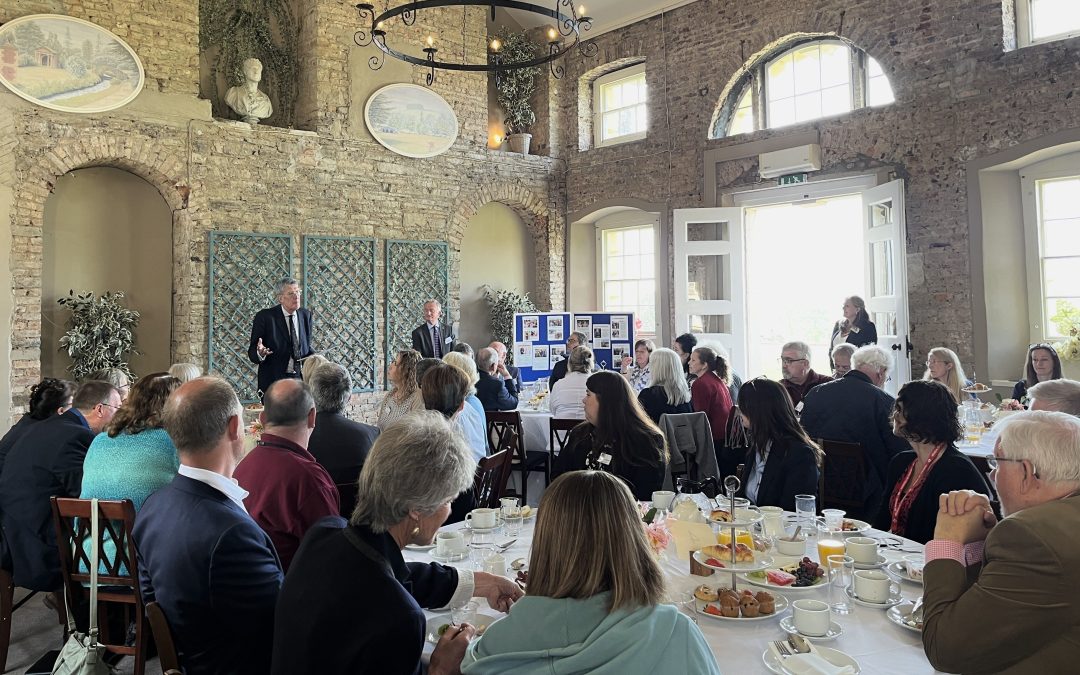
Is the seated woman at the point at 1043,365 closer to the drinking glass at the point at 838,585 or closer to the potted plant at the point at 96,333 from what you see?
the drinking glass at the point at 838,585

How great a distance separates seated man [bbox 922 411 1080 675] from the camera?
5.32 feet

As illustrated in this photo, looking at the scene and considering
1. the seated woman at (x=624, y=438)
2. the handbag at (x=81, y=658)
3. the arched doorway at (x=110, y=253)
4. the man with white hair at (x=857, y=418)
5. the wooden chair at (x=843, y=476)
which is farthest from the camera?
the arched doorway at (x=110, y=253)

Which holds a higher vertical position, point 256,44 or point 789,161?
point 256,44

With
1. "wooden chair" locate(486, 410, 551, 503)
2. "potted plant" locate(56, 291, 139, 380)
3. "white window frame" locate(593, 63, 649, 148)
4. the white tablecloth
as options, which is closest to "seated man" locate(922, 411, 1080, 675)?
the white tablecloth

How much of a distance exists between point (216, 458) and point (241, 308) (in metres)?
6.80

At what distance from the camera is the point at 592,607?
149cm

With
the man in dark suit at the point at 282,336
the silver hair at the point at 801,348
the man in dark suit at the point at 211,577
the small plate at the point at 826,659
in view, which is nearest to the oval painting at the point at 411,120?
the man in dark suit at the point at 282,336

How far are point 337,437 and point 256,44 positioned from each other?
7.79 m

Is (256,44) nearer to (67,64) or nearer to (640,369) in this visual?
(67,64)

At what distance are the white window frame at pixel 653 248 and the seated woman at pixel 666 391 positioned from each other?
5111mm

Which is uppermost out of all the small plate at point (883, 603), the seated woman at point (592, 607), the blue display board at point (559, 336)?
the blue display board at point (559, 336)

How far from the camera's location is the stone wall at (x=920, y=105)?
289 inches

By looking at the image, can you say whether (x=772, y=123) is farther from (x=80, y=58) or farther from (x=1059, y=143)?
(x=80, y=58)

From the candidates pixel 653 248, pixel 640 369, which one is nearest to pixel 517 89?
pixel 653 248
